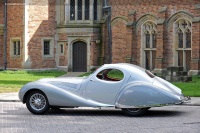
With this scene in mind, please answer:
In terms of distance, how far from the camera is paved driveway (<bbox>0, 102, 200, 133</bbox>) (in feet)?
37.9

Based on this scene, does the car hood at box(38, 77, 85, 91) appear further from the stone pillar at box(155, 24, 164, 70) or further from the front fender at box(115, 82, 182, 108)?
the stone pillar at box(155, 24, 164, 70)

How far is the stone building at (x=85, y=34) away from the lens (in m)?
31.4

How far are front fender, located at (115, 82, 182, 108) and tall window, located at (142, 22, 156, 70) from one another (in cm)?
1801

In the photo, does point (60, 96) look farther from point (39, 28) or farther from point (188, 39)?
point (39, 28)

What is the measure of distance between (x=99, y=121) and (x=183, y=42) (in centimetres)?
1787

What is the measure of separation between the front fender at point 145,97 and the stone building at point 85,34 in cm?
1681

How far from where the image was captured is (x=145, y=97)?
1372 cm

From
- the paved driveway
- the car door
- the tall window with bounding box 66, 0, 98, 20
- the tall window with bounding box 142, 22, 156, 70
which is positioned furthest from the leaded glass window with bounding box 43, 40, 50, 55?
the car door

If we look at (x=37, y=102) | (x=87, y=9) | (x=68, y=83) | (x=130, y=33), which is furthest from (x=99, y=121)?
(x=87, y=9)

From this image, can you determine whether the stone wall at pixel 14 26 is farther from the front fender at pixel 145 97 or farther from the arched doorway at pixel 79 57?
the front fender at pixel 145 97

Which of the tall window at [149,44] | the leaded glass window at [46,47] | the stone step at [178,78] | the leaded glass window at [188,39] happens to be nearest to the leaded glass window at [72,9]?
the leaded glass window at [46,47]

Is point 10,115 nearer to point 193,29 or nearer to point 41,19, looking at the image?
point 193,29

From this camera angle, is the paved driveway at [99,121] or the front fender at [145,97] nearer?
the paved driveway at [99,121]

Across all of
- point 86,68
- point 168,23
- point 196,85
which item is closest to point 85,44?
point 86,68
